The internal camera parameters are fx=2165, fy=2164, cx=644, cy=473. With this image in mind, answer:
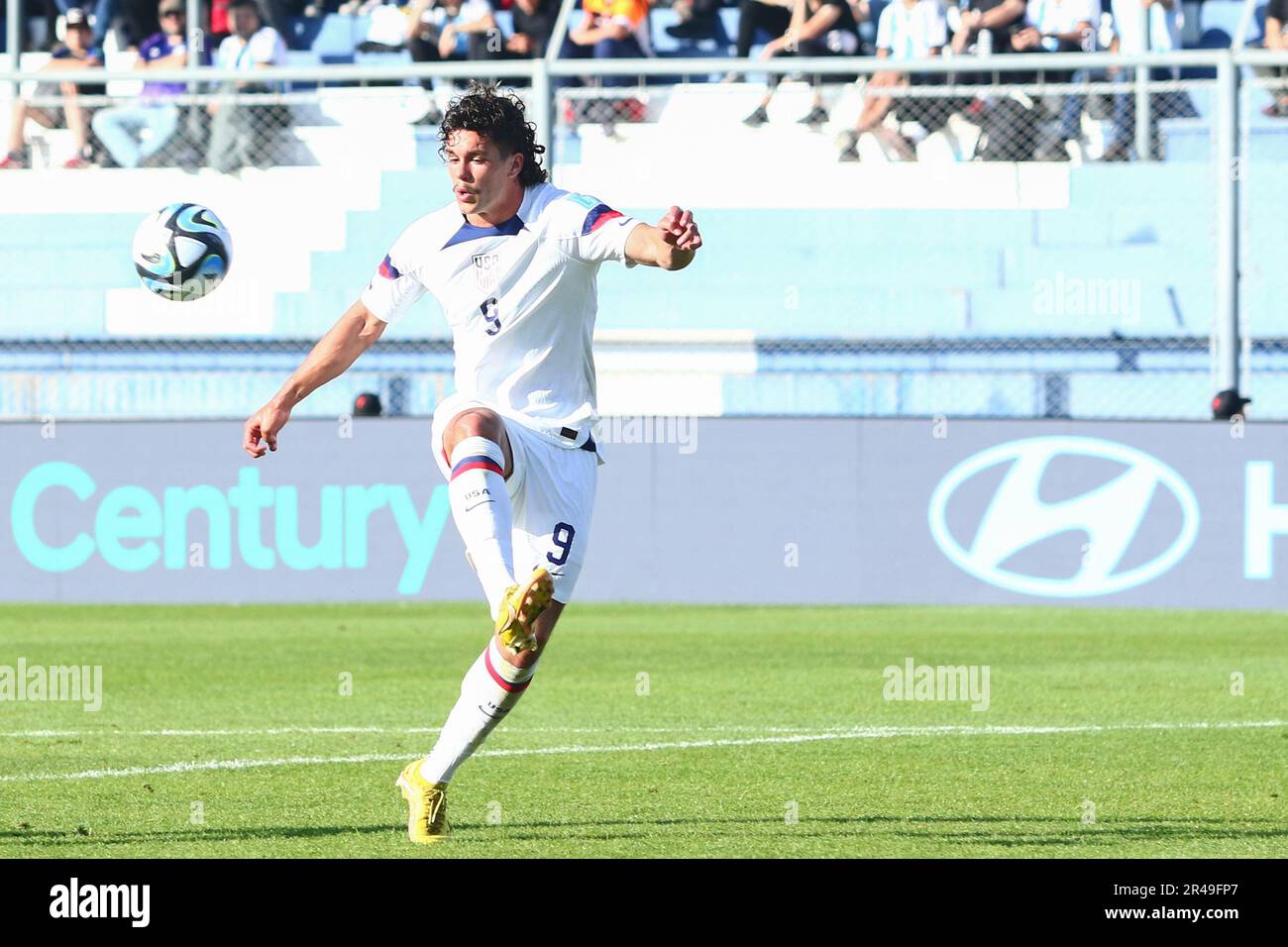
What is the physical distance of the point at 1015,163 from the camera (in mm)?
18734

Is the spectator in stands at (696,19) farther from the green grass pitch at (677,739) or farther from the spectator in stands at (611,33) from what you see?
the green grass pitch at (677,739)

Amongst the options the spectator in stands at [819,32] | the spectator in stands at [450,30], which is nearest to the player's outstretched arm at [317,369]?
the spectator in stands at [819,32]

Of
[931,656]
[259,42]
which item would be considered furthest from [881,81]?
[931,656]

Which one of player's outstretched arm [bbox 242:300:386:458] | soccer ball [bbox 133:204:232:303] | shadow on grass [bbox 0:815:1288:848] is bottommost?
shadow on grass [bbox 0:815:1288:848]

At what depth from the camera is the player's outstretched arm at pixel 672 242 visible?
6.45 m

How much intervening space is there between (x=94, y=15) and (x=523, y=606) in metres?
17.4

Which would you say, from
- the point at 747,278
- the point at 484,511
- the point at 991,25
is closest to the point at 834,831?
the point at 484,511

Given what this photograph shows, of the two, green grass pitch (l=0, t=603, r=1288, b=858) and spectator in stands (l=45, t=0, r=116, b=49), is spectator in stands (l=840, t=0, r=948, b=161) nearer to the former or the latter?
green grass pitch (l=0, t=603, r=1288, b=858)

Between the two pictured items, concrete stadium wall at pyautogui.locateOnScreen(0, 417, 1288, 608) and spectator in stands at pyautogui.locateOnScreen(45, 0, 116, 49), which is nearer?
concrete stadium wall at pyautogui.locateOnScreen(0, 417, 1288, 608)

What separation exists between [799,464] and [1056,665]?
417cm

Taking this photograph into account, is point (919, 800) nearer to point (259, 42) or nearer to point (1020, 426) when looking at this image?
point (1020, 426)

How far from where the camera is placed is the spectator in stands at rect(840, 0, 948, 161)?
18.5 meters

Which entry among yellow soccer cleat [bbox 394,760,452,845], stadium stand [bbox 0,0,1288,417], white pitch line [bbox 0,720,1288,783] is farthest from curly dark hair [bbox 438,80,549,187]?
stadium stand [bbox 0,0,1288,417]

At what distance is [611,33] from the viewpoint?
66.3ft
